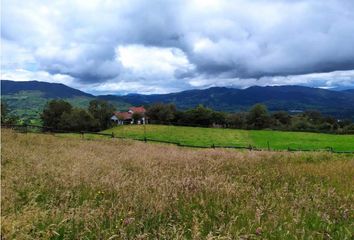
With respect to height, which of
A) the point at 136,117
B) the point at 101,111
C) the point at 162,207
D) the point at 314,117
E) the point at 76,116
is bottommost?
the point at 314,117

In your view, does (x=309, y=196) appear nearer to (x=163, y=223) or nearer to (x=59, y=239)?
(x=163, y=223)

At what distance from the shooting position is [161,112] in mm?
136375

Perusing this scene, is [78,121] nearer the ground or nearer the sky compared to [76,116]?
nearer the ground

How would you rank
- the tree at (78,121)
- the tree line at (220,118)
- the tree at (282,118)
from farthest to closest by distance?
1. the tree at (282,118)
2. the tree line at (220,118)
3. the tree at (78,121)

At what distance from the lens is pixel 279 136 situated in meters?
73.8

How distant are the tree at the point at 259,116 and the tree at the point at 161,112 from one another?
29367 mm

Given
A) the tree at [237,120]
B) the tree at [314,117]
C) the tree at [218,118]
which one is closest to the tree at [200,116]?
the tree at [218,118]

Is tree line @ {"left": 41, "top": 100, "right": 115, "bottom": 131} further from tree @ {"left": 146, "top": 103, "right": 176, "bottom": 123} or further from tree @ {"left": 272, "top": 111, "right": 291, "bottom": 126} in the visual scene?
tree @ {"left": 272, "top": 111, "right": 291, "bottom": 126}

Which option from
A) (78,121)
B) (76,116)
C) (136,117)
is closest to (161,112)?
(136,117)

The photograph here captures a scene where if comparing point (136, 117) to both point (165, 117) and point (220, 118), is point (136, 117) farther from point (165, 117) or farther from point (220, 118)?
point (220, 118)

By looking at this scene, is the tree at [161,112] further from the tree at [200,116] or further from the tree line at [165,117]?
the tree at [200,116]

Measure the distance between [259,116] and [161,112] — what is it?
36609 mm

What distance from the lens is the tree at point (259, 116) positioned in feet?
422

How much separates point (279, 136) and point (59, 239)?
73.2 m
